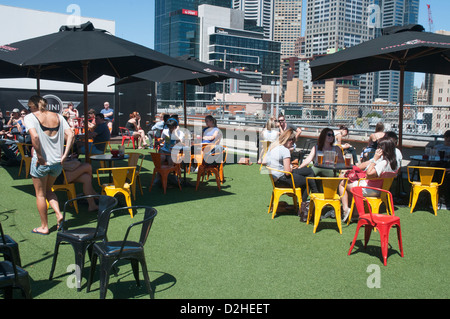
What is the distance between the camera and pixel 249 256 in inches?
185

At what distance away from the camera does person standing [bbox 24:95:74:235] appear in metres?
5.16

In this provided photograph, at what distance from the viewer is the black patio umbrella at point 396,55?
6.06 meters

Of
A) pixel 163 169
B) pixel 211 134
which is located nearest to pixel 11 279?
pixel 163 169

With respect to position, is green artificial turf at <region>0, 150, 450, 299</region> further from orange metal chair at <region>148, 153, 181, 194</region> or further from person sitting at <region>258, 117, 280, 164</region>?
person sitting at <region>258, 117, 280, 164</region>

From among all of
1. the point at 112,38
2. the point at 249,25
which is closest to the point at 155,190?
the point at 112,38

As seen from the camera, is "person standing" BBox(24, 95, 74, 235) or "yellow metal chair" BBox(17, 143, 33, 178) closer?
"person standing" BBox(24, 95, 74, 235)

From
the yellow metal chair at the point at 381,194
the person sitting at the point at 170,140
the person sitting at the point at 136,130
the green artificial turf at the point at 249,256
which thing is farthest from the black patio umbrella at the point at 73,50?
the person sitting at the point at 136,130

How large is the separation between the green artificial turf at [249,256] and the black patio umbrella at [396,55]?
241cm

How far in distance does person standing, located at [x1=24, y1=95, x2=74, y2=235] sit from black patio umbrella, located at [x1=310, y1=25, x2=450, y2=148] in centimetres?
403

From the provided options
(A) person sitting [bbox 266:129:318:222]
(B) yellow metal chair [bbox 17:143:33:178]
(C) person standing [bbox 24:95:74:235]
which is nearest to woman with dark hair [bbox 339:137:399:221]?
(A) person sitting [bbox 266:129:318:222]

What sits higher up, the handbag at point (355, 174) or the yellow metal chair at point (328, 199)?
the handbag at point (355, 174)

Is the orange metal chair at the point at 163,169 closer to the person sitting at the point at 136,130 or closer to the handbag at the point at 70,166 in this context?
the handbag at the point at 70,166
